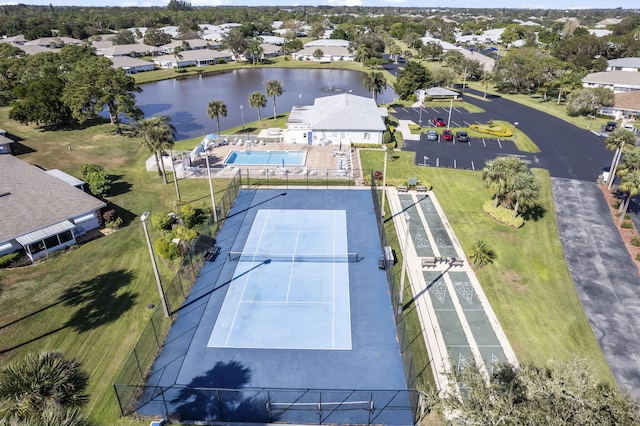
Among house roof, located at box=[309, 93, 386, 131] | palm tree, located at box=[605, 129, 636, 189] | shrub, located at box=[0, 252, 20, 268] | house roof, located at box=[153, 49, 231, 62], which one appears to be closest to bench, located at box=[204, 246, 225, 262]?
shrub, located at box=[0, 252, 20, 268]

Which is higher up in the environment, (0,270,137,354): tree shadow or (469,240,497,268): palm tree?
(469,240,497,268): palm tree

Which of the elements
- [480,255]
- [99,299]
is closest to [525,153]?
[480,255]

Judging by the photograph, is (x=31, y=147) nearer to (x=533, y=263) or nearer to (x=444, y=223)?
(x=444, y=223)

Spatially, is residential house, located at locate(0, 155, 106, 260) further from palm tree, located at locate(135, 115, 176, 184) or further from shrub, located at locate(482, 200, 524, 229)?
shrub, located at locate(482, 200, 524, 229)

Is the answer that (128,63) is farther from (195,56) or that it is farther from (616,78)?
(616,78)

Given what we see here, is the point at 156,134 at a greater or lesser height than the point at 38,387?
greater

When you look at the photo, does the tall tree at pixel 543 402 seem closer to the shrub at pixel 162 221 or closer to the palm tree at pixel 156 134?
the shrub at pixel 162 221

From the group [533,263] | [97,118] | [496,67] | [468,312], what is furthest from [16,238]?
[496,67]
